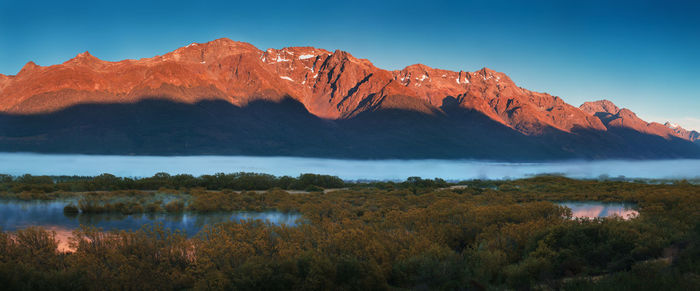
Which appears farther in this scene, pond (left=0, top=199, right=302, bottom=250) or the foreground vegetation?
pond (left=0, top=199, right=302, bottom=250)

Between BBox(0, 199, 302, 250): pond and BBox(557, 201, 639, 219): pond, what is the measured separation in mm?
18780

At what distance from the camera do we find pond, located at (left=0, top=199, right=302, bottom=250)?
21781 mm

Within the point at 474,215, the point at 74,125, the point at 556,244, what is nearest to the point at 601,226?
the point at 556,244

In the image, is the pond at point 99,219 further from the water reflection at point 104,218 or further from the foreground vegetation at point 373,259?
the foreground vegetation at point 373,259

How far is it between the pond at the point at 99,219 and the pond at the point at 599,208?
739 inches

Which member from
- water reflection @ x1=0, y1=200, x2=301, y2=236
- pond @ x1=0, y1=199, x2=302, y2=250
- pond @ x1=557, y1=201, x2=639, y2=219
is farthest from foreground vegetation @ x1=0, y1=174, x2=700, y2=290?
pond @ x1=557, y1=201, x2=639, y2=219

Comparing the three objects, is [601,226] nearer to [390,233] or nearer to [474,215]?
[474,215]

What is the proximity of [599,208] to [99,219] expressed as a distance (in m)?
31.7

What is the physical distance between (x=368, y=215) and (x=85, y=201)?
16.9m

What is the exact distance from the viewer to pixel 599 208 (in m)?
32.2

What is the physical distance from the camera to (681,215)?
21312 mm

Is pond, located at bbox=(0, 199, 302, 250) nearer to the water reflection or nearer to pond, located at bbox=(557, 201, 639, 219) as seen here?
the water reflection

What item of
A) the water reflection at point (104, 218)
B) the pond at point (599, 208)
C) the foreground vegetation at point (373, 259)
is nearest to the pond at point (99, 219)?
the water reflection at point (104, 218)

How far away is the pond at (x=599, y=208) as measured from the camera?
29.3 meters
